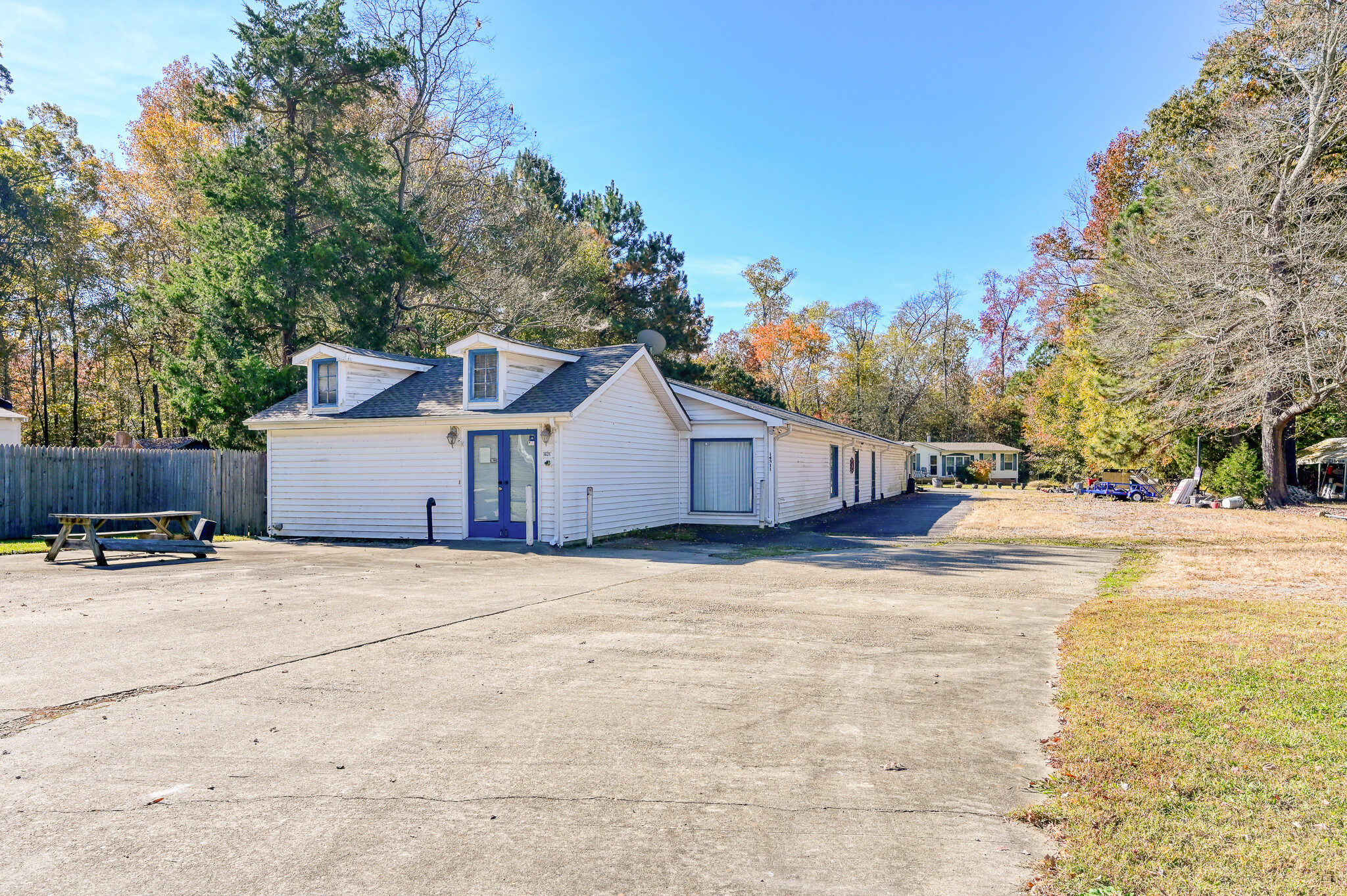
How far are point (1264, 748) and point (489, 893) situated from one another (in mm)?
3932

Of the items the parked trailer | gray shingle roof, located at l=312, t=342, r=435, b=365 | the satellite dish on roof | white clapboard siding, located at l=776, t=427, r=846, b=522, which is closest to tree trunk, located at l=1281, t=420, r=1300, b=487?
the parked trailer

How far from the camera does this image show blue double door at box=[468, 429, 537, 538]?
1530 cm

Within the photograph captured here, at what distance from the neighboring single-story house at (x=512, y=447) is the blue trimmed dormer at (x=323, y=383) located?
0.10 ft

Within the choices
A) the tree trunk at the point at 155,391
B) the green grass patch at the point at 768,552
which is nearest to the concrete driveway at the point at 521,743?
the green grass patch at the point at 768,552

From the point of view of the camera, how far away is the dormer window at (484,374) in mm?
15906

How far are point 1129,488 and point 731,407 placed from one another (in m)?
21.2

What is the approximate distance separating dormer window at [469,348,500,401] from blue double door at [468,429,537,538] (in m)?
0.81

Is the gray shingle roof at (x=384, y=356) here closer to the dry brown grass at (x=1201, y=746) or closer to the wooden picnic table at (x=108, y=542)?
the wooden picnic table at (x=108, y=542)

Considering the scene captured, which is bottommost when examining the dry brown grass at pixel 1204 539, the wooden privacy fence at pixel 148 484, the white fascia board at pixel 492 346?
the dry brown grass at pixel 1204 539

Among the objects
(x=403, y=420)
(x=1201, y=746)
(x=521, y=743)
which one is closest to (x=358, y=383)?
(x=403, y=420)

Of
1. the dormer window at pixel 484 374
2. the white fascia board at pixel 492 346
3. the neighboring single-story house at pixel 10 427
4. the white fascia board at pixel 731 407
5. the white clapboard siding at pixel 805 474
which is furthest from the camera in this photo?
the neighboring single-story house at pixel 10 427

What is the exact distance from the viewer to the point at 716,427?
781 inches

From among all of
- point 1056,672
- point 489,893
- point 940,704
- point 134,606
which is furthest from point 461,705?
point 134,606

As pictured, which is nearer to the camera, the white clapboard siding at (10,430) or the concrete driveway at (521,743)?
the concrete driveway at (521,743)
